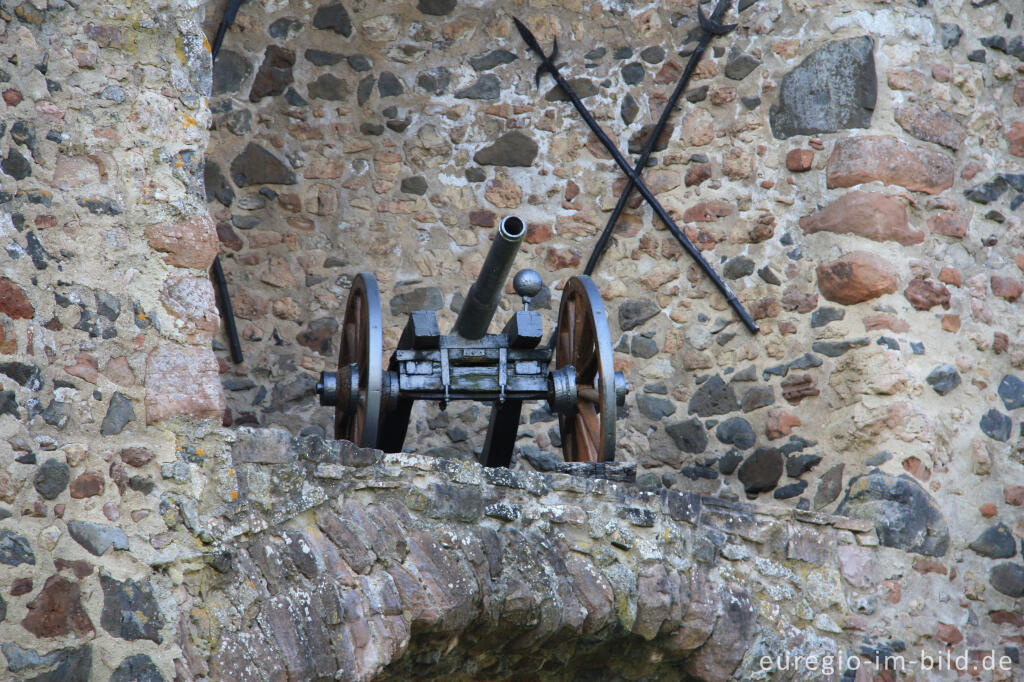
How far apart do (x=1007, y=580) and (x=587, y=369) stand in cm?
179

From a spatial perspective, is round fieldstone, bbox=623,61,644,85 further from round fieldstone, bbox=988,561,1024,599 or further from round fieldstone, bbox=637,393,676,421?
round fieldstone, bbox=988,561,1024,599

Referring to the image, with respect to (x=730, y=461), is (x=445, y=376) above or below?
above

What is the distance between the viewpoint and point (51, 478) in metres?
3.32

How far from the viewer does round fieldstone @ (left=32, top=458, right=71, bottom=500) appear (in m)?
3.29

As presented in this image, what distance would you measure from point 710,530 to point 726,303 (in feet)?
5.60

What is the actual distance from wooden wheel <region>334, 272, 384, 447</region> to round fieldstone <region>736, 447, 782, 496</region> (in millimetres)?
1714

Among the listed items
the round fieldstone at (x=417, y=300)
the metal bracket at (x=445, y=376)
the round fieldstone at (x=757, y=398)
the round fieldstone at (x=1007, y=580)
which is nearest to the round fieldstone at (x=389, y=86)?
the round fieldstone at (x=417, y=300)

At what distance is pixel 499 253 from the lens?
4.95 metres

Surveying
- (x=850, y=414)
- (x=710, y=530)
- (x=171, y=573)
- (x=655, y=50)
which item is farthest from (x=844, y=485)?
(x=171, y=573)

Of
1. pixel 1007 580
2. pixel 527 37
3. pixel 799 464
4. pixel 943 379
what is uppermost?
pixel 527 37

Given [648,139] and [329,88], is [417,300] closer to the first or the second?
[329,88]

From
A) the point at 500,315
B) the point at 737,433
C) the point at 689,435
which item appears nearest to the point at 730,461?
the point at 737,433

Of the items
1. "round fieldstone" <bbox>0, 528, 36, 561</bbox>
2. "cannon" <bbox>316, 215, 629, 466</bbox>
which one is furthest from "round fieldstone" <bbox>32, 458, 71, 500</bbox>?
"cannon" <bbox>316, 215, 629, 466</bbox>

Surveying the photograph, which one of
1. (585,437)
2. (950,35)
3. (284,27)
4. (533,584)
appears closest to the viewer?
(533,584)
